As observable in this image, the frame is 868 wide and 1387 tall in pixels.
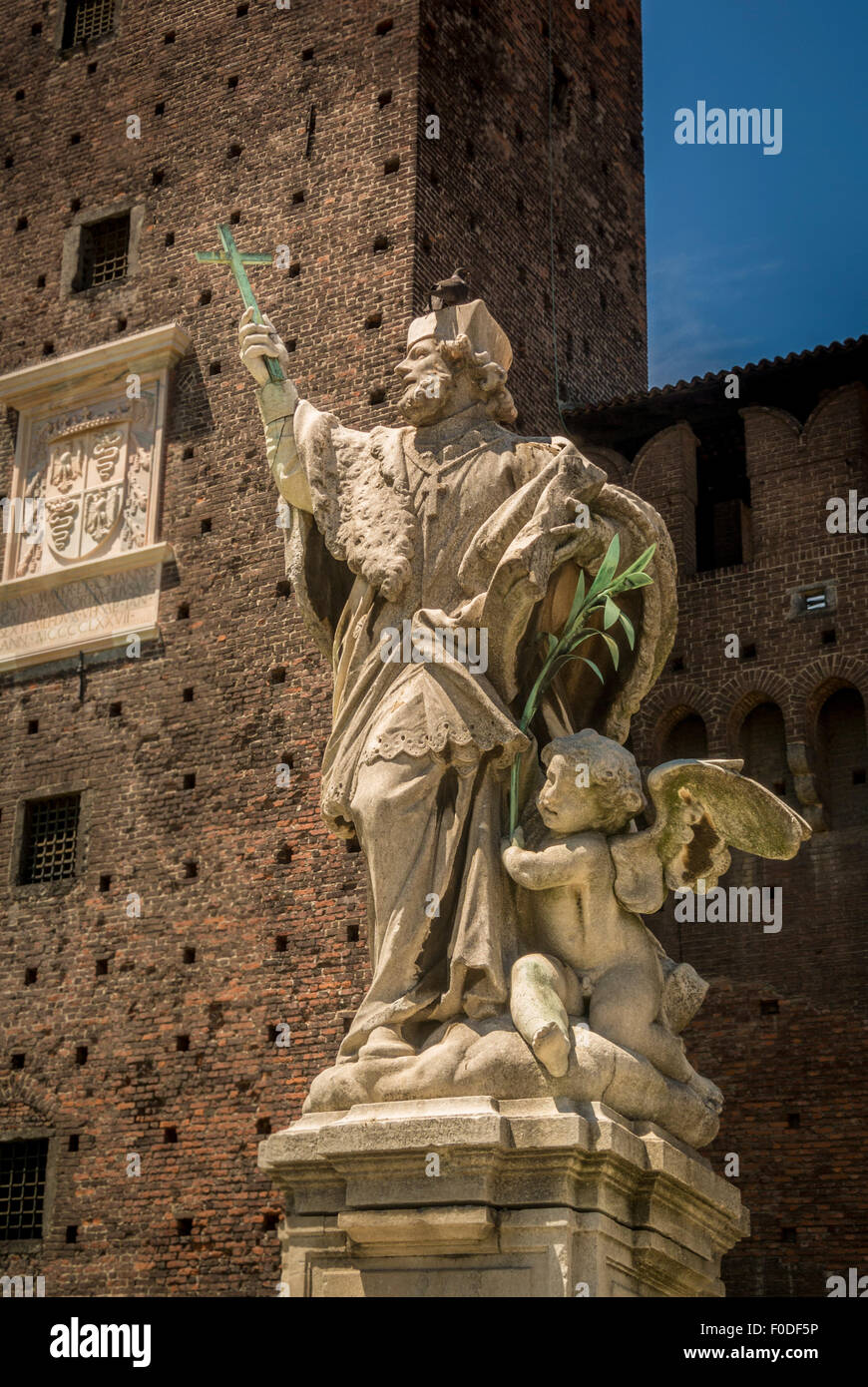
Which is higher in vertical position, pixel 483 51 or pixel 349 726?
pixel 483 51

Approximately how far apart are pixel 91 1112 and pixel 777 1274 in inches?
215

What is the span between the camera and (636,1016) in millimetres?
5820

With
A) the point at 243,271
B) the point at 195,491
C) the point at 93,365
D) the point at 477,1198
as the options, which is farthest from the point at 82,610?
the point at 477,1198

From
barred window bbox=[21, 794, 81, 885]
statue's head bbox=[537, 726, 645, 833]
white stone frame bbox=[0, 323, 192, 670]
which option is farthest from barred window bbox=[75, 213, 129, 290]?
statue's head bbox=[537, 726, 645, 833]

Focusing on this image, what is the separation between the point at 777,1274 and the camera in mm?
14547

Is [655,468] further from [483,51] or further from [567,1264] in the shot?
[567,1264]

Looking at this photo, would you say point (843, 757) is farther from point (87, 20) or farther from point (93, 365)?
point (87, 20)

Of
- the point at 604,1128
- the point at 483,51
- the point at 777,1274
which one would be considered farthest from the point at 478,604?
the point at 483,51

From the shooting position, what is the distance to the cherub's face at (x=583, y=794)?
5.97 m

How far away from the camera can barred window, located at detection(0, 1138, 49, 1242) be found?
15117mm

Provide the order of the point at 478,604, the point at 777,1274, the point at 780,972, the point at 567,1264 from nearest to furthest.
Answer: the point at 567,1264, the point at 478,604, the point at 777,1274, the point at 780,972

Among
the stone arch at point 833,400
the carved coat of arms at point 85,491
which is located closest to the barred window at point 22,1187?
the carved coat of arms at point 85,491

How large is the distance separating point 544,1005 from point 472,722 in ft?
3.23

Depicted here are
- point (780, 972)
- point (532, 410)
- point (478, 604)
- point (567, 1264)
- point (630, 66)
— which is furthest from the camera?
point (630, 66)
